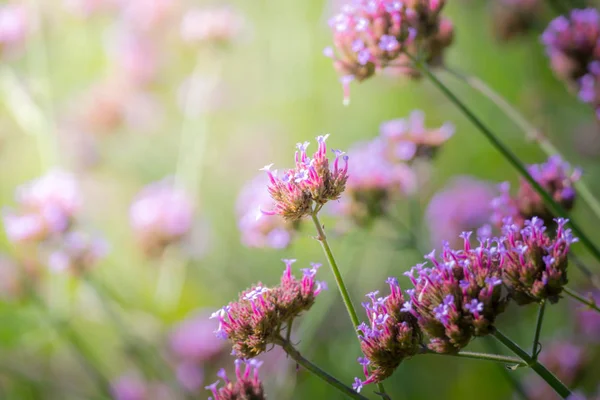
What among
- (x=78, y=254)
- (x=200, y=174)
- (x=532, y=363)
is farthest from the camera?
(x=200, y=174)

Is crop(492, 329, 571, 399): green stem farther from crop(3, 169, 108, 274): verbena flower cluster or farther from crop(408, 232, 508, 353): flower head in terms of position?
crop(3, 169, 108, 274): verbena flower cluster

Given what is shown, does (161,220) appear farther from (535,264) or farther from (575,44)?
(535,264)

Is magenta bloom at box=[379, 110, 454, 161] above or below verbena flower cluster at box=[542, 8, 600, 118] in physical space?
above

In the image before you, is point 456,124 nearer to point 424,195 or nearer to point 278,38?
point 424,195

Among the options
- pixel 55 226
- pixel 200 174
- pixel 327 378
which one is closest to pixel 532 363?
pixel 327 378

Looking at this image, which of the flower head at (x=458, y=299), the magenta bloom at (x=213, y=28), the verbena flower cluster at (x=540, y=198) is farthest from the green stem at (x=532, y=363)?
the magenta bloom at (x=213, y=28)

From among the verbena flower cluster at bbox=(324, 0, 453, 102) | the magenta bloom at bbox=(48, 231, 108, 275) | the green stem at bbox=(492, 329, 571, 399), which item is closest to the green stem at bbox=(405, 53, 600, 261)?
the verbena flower cluster at bbox=(324, 0, 453, 102)
